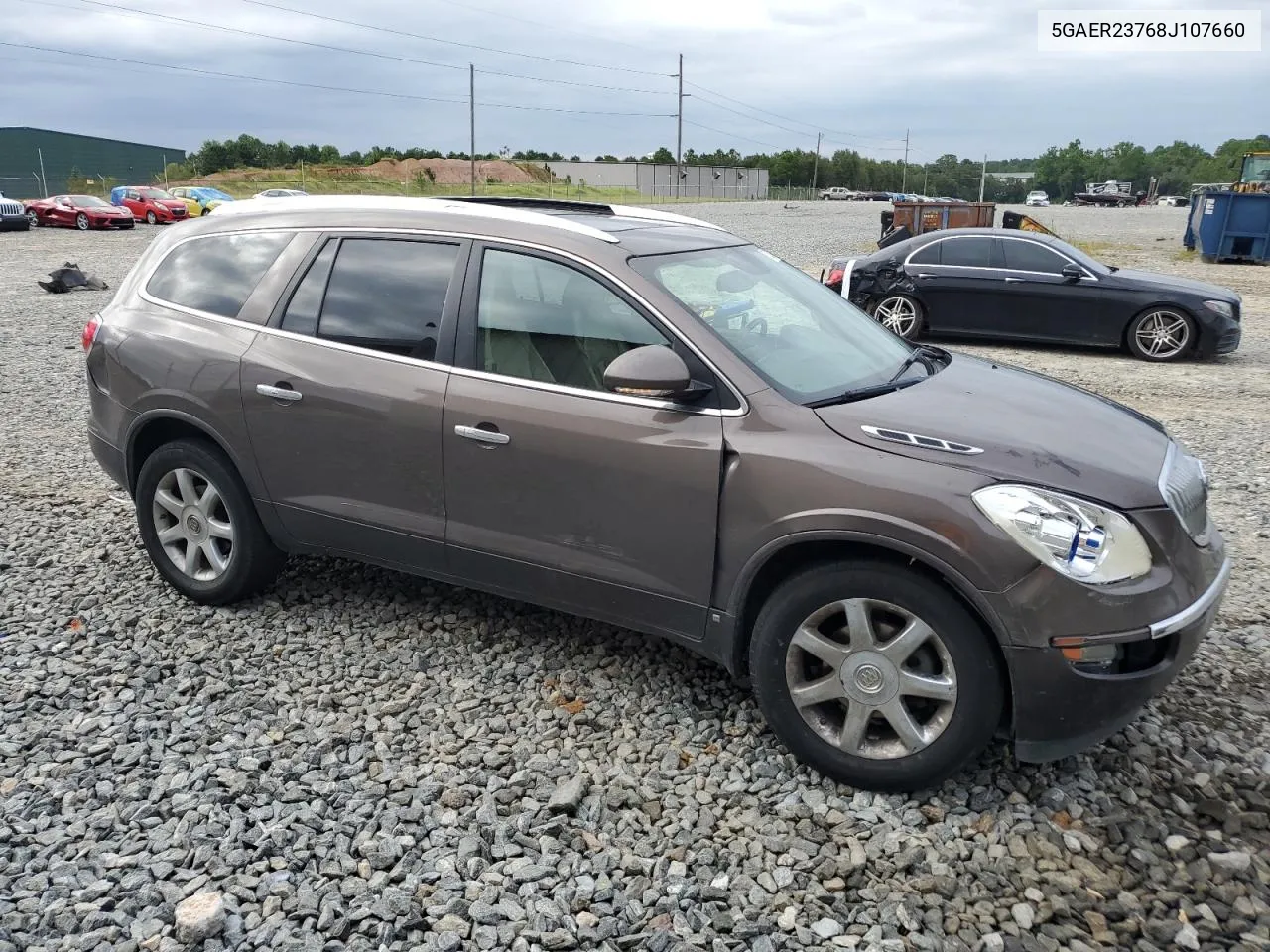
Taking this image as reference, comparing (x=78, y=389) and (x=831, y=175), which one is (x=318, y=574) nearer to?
Answer: (x=78, y=389)

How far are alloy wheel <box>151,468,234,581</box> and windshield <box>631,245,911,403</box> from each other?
7.58 ft

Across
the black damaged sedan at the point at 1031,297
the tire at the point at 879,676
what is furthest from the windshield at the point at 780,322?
the black damaged sedan at the point at 1031,297

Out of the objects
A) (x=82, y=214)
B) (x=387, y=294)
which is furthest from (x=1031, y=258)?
(x=82, y=214)

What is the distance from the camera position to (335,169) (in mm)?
65750

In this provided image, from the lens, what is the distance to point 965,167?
151625mm

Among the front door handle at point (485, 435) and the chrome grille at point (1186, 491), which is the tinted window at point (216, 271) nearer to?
the front door handle at point (485, 435)

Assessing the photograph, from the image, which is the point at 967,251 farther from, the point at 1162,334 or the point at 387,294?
the point at 387,294

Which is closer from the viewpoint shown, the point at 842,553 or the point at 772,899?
the point at 772,899

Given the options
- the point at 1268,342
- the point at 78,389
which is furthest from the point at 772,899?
the point at 1268,342

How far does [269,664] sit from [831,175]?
141 metres

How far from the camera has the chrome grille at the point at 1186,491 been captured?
3082mm

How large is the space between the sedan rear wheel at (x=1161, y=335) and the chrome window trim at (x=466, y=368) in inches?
393

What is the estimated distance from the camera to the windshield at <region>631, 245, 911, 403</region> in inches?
139

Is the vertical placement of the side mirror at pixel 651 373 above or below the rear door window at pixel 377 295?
below
